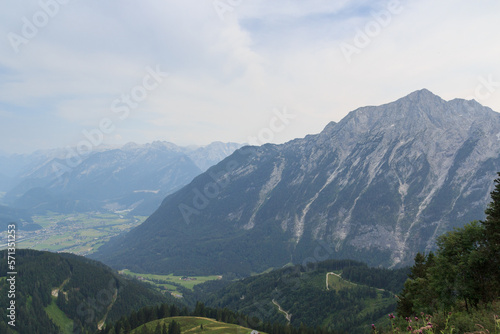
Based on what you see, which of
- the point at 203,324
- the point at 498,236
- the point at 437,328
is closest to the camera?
the point at 437,328

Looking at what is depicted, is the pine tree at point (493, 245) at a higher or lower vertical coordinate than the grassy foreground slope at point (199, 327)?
higher

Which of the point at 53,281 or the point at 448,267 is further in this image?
the point at 53,281

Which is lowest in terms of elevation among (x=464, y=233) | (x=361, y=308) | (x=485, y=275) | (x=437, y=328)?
(x=361, y=308)

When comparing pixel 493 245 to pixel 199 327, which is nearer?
pixel 493 245

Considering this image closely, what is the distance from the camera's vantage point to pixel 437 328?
Result: 60.5 feet

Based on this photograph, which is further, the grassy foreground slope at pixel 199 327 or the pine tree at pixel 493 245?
the grassy foreground slope at pixel 199 327

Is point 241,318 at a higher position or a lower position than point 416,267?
lower

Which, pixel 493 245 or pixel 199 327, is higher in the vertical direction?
pixel 493 245

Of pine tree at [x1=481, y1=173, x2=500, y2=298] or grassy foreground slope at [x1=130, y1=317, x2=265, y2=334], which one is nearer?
pine tree at [x1=481, y1=173, x2=500, y2=298]

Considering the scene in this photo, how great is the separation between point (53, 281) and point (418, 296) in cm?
22583

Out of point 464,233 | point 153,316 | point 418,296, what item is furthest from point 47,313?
point 464,233

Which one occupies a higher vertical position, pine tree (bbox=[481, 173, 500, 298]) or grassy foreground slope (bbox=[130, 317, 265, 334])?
pine tree (bbox=[481, 173, 500, 298])

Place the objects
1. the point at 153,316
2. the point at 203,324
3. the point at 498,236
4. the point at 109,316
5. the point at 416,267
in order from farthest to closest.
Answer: the point at 109,316, the point at 153,316, the point at 203,324, the point at 416,267, the point at 498,236

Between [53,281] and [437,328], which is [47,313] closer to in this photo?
[53,281]
